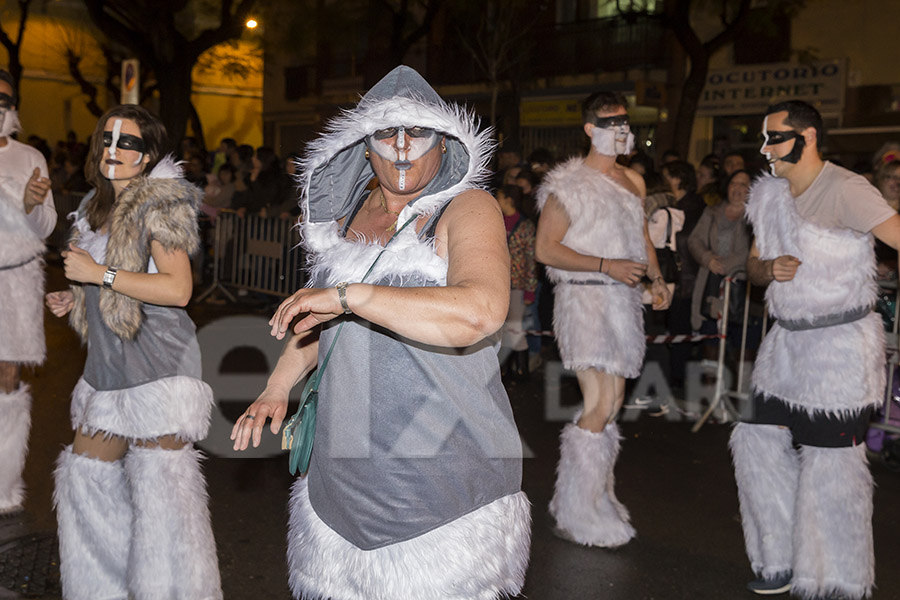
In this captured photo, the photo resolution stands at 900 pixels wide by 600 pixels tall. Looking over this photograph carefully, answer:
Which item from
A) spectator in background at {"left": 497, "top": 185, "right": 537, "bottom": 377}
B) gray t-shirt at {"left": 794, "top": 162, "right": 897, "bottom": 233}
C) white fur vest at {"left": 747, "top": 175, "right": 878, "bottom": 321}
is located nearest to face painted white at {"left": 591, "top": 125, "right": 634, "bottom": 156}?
white fur vest at {"left": 747, "top": 175, "right": 878, "bottom": 321}

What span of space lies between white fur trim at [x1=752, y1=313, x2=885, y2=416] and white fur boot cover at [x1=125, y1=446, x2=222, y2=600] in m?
2.73

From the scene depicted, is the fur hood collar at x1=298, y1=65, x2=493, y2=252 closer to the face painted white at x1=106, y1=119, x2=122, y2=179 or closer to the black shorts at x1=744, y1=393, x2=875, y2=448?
the face painted white at x1=106, y1=119, x2=122, y2=179

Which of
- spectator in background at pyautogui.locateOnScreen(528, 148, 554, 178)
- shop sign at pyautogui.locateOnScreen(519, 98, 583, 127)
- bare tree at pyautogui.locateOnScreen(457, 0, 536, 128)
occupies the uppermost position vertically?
bare tree at pyautogui.locateOnScreen(457, 0, 536, 128)

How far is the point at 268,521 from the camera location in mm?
5457

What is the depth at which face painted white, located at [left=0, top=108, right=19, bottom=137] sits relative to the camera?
5.02 meters

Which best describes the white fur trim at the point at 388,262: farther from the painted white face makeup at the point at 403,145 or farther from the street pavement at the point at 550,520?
the street pavement at the point at 550,520

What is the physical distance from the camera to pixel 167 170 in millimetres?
3896

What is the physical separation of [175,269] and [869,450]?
18.8 ft

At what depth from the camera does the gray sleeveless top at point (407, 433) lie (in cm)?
254

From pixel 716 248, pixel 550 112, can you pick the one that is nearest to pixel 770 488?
pixel 716 248

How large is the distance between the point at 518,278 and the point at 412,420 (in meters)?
6.82

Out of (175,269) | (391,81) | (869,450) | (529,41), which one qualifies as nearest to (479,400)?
(391,81)

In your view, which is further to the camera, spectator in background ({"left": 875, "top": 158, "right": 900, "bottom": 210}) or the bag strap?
spectator in background ({"left": 875, "top": 158, "right": 900, "bottom": 210})

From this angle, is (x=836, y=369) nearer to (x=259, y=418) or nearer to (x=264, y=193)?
(x=259, y=418)
